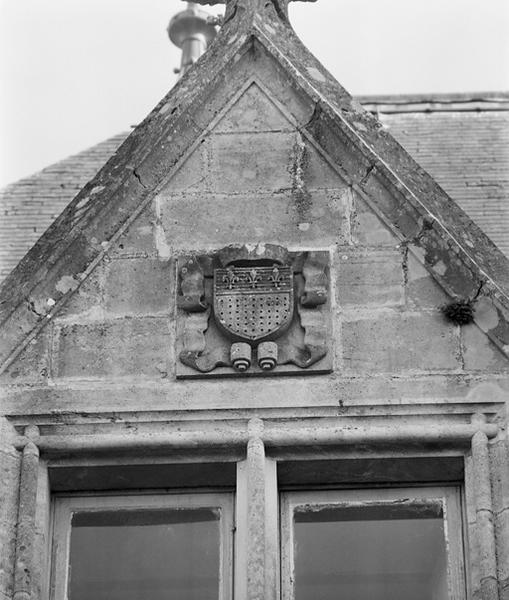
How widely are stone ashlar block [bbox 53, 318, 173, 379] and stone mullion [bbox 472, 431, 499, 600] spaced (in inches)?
51.0

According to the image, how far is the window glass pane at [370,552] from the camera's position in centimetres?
898

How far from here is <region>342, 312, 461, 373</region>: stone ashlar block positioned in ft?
30.5

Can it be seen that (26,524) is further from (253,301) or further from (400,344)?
(400,344)

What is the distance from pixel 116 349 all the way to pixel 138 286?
318mm

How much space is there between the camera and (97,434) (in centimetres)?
916

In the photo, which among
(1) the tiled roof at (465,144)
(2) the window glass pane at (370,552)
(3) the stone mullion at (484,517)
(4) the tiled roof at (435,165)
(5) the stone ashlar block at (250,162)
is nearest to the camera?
(3) the stone mullion at (484,517)

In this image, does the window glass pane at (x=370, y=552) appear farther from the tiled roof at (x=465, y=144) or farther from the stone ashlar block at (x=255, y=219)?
the tiled roof at (x=465, y=144)

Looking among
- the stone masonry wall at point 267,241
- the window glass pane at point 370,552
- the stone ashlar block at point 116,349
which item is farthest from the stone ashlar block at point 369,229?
the window glass pane at point 370,552

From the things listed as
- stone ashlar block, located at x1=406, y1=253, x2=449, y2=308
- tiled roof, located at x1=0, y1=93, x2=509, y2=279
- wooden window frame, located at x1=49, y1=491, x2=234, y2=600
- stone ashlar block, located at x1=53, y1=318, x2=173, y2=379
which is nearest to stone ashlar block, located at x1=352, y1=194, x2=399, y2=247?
stone ashlar block, located at x1=406, y1=253, x2=449, y2=308

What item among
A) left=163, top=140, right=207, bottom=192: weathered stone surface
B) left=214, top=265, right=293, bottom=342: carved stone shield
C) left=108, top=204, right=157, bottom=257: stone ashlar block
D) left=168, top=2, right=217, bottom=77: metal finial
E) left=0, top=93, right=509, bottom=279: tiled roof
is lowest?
left=214, top=265, right=293, bottom=342: carved stone shield

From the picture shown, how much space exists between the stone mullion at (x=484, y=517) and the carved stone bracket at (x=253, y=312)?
695 mm

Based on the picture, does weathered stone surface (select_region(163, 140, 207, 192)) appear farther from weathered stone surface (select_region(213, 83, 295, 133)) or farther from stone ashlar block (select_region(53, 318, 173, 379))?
stone ashlar block (select_region(53, 318, 173, 379))

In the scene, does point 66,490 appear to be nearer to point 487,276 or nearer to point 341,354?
point 341,354

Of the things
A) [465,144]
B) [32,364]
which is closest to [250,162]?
[32,364]
